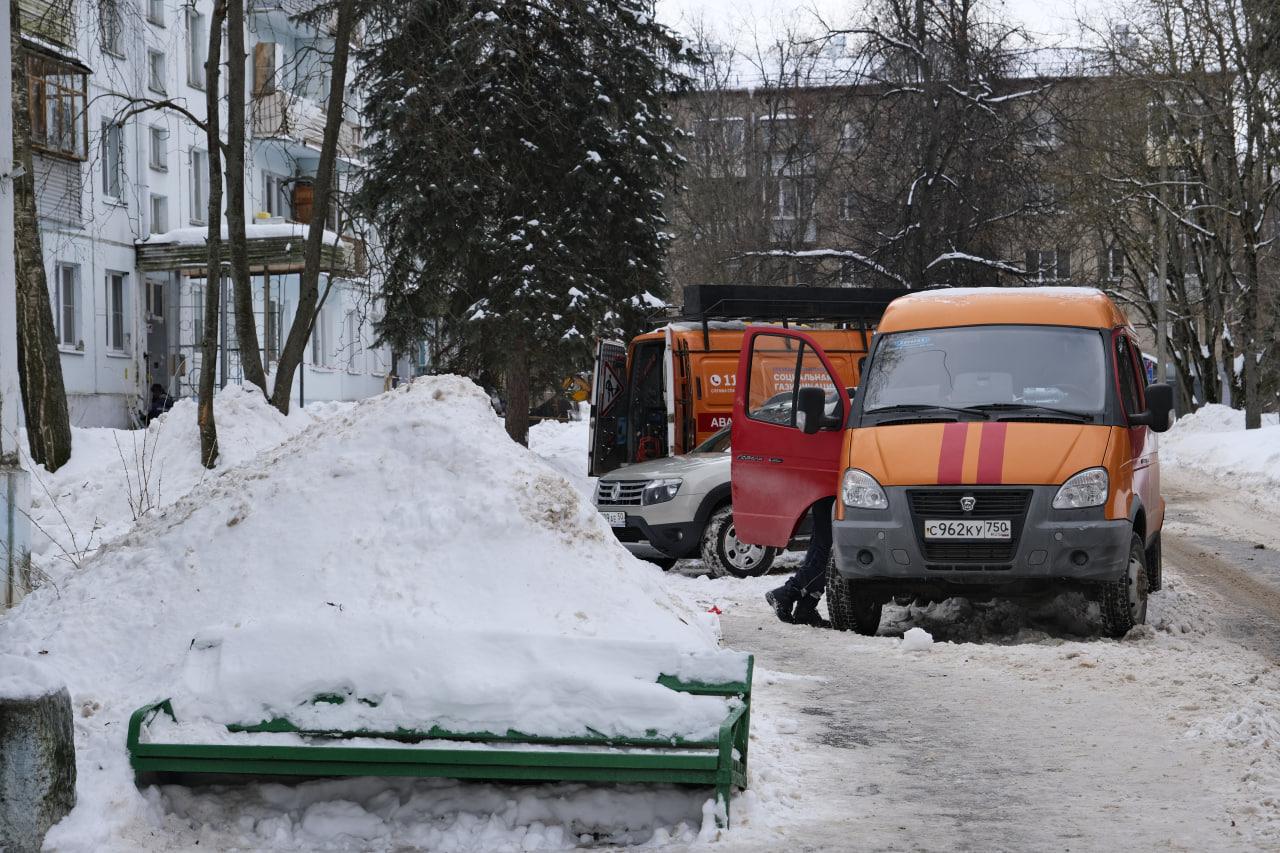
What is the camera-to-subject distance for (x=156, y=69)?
3734 centimetres

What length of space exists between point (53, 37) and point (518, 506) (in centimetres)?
2547

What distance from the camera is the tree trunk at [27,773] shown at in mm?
4988

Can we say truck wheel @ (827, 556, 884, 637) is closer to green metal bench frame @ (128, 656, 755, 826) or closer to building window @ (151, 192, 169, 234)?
green metal bench frame @ (128, 656, 755, 826)

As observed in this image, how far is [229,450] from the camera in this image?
1775 cm

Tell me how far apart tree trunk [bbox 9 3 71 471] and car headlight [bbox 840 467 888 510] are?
951 cm

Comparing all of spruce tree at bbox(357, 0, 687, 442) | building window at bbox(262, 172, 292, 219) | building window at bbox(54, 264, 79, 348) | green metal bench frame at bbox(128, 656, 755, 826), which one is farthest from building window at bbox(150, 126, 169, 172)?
green metal bench frame at bbox(128, 656, 755, 826)

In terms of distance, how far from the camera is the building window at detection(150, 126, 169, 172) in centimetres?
3638

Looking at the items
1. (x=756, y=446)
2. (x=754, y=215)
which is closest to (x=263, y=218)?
(x=754, y=215)

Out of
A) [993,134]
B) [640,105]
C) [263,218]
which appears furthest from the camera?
[263,218]

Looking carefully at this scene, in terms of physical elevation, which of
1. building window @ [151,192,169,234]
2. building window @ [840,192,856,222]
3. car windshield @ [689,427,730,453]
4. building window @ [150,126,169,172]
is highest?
building window @ [150,126,169,172]

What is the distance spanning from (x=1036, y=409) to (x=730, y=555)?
218 inches

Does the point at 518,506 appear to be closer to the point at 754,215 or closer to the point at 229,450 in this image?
the point at 229,450

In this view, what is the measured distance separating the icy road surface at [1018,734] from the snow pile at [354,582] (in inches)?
30.0

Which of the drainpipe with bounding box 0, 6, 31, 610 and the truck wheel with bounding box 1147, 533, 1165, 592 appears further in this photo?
the truck wheel with bounding box 1147, 533, 1165, 592
